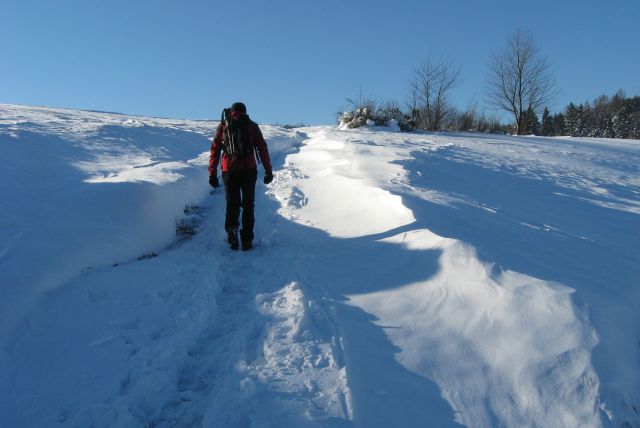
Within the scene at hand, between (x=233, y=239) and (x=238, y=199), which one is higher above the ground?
(x=238, y=199)

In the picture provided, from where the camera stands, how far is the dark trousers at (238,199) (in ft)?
17.4

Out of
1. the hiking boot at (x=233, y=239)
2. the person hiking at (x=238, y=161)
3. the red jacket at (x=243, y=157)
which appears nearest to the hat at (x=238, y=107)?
the person hiking at (x=238, y=161)

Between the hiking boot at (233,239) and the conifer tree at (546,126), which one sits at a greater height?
the conifer tree at (546,126)

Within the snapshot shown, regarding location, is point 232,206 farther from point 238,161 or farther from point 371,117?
point 371,117

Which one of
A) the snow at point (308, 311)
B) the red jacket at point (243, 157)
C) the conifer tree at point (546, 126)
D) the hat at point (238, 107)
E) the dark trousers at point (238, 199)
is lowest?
the snow at point (308, 311)

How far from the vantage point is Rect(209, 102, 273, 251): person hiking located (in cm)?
520

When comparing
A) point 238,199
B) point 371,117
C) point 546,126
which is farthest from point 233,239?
point 546,126

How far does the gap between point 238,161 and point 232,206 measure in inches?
22.8

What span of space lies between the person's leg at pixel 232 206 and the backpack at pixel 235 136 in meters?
0.29

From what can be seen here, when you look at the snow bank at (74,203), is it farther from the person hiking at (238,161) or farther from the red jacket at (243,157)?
the red jacket at (243,157)

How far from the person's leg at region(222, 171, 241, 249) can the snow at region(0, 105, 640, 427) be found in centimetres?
21

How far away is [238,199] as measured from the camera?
5.44m

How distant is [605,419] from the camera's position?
2.49m

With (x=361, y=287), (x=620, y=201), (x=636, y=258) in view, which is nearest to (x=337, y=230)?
(x=361, y=287)
